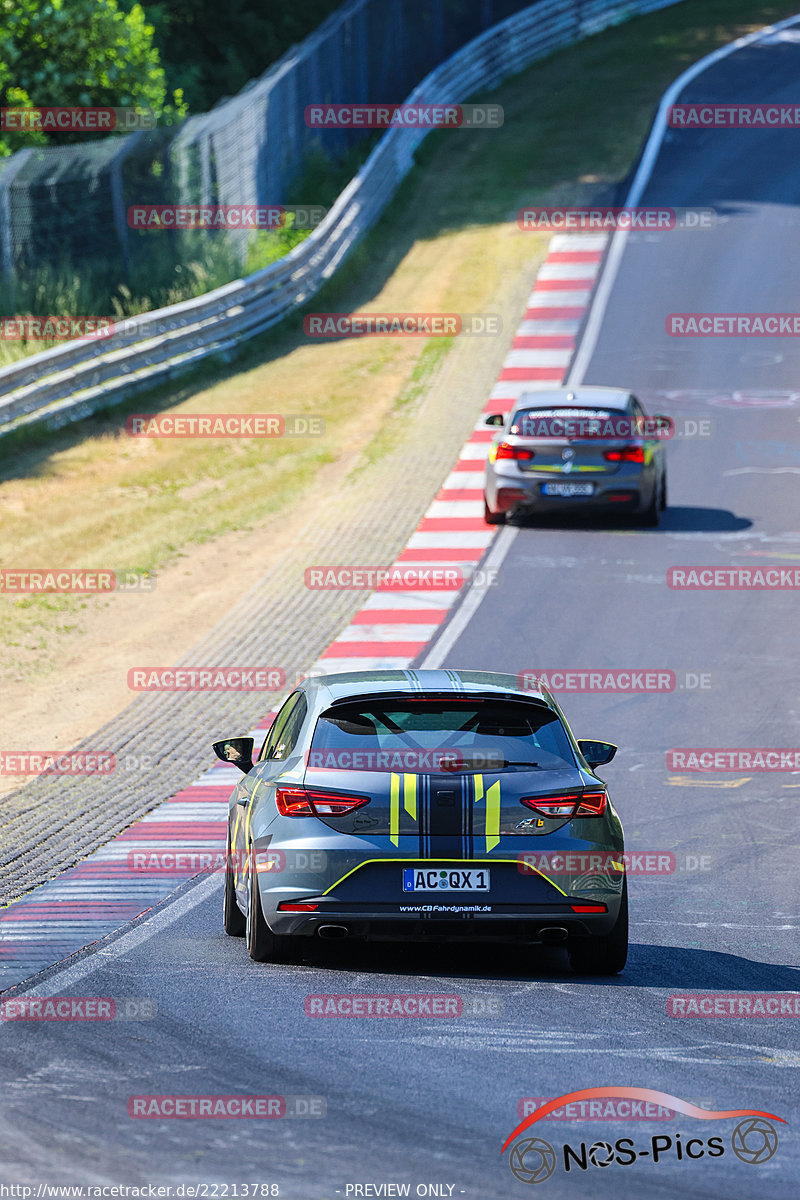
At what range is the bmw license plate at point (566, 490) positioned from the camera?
22.1 metres

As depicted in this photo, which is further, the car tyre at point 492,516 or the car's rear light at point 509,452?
the car tyre at point 492,516

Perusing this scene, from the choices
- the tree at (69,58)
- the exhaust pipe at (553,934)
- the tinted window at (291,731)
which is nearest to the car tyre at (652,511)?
the tinted window at (291,731)

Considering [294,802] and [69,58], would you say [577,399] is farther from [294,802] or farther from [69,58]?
[69,58]

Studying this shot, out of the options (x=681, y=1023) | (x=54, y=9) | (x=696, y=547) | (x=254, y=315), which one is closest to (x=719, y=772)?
(x=681, y=1023)

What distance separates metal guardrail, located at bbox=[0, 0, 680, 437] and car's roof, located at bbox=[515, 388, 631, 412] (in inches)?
311

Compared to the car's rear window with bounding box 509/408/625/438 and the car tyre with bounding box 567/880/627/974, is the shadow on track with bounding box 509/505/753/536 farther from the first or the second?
the car tyre with bounding box 567/880/627/974

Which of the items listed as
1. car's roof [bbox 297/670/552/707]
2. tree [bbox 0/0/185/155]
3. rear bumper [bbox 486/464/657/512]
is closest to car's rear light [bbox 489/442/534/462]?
rear bumper [bbox 486/464/657/512]

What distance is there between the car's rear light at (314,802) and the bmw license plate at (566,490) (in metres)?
14.1

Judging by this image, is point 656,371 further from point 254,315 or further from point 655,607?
point 655,607

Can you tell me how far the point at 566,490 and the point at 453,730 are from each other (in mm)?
13776

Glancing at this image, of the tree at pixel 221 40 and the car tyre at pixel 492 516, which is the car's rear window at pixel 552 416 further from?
the tree at pixel 221 40

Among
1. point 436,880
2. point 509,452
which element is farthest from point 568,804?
point 509,452

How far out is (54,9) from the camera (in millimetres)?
34875

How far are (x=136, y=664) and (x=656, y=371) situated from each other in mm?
14632
